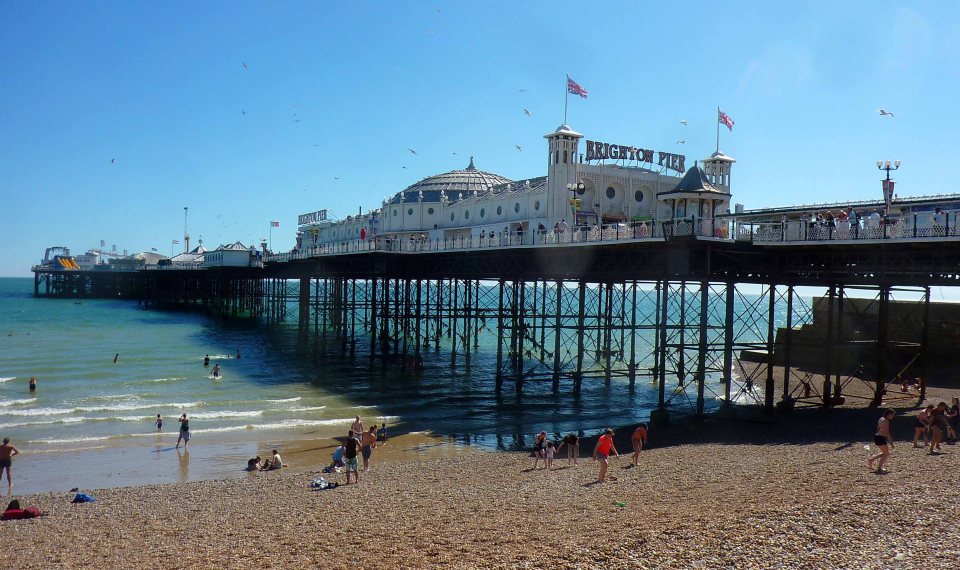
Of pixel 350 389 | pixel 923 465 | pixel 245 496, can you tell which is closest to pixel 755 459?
pixel 923 465

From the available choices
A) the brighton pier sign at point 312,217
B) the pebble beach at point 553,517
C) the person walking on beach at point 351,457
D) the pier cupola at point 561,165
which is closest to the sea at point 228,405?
the pebble beach at point 553,517

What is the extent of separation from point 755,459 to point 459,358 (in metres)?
33.7

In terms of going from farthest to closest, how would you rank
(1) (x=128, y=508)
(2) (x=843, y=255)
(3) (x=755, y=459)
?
(2) (x=843, y=255) < (3) (x=755, y=459) < (1) (x=128, y=508)

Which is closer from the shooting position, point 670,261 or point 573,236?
point 670,261

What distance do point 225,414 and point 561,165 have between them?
1804cm

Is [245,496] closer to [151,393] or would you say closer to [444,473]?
[444,473]

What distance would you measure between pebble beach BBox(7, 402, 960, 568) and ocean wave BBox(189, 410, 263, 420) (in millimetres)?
9702

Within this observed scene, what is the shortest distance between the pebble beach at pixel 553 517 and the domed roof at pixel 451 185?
40.4 meters

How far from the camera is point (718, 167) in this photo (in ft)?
120

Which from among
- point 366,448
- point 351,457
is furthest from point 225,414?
point 351,457

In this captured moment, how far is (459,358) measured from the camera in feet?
167

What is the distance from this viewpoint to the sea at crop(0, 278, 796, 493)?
77.1 ft

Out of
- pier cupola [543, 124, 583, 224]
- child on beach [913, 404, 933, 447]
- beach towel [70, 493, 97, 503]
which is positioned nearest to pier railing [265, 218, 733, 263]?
pier cupola [543, 124, 583, 224]

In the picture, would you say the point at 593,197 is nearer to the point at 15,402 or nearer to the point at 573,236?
the point at 573,236
